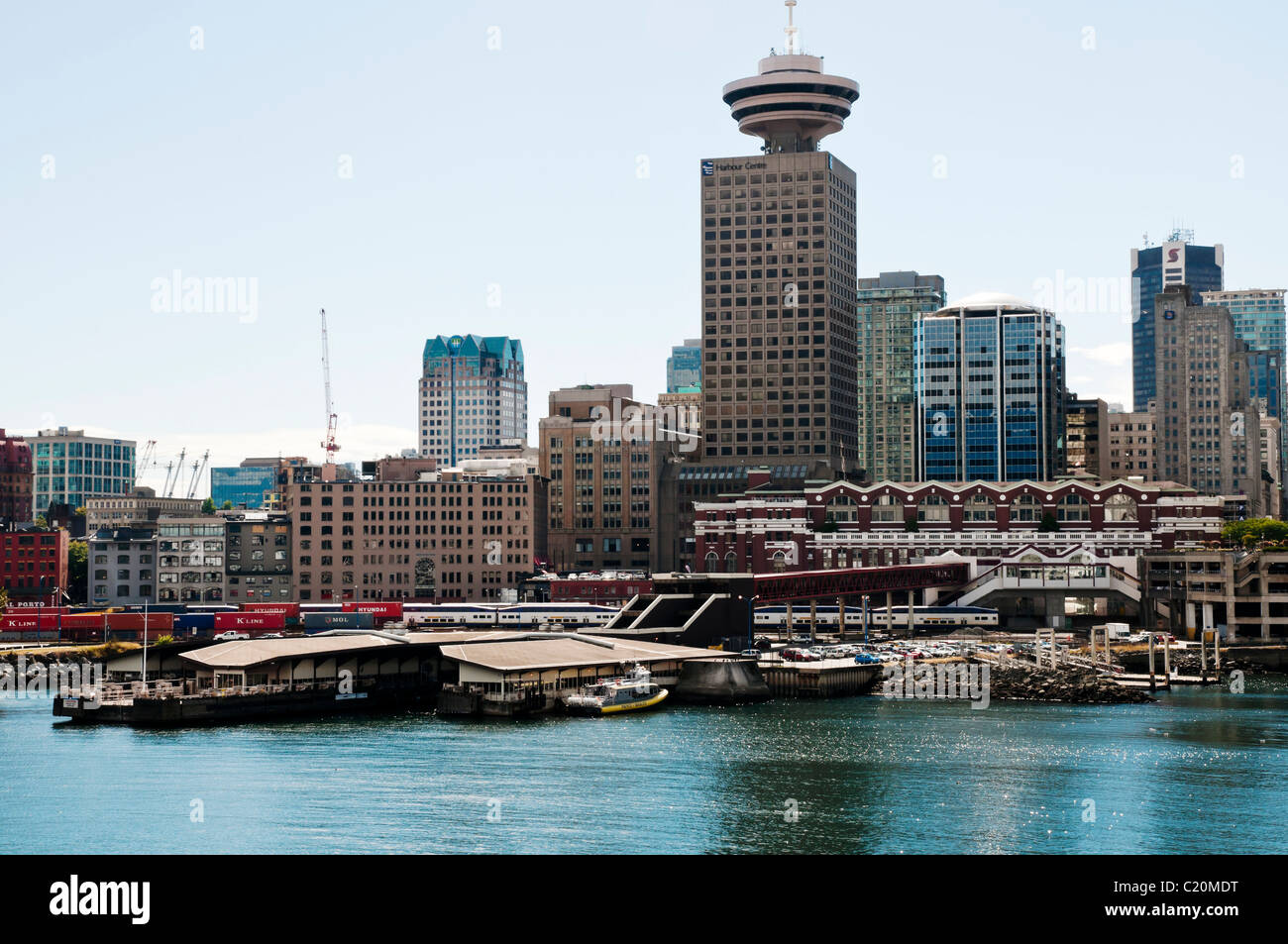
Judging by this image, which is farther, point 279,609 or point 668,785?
point 279,609

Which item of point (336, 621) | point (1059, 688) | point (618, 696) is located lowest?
point (1059, 688)

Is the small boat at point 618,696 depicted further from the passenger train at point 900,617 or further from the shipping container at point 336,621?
the shipping container at point 336,621

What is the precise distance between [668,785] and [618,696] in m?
36.0

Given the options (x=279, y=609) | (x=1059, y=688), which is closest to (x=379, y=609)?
(x=279, y=609)

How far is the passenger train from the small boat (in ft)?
187

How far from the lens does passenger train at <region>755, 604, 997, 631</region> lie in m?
174

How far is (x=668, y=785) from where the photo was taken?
249 ft

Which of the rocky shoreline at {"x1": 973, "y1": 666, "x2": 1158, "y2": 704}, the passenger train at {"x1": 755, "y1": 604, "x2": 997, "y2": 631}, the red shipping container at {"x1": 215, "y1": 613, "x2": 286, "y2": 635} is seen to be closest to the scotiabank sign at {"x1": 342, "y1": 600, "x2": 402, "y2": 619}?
the red shipping container at {"x1": 215, "y1": 613, "x2": 286, "y2": 635}

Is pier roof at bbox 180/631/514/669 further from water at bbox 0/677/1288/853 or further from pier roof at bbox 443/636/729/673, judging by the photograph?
water at bbox 0/677/1288/853

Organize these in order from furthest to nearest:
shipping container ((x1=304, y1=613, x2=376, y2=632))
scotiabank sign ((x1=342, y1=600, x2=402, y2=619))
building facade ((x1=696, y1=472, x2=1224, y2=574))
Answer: scotiabank sign ((x1=342, y1=600, x2=402, y2=619)), shipping container ((x1=304, y1=613, x2=376, y2=632)), building facade ((x1=696, y1=472, x2=1224, y2=574))

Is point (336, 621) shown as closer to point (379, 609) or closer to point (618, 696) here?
point (379, 609)
